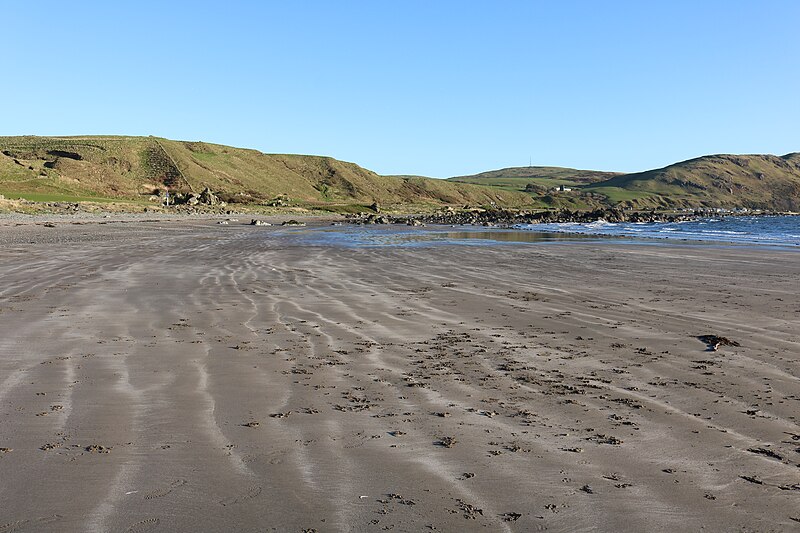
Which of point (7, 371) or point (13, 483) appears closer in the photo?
point (13, 483)

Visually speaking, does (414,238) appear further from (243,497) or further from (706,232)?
(243,497)

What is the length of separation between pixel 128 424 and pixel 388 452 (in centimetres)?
216

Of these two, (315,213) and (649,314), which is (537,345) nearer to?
(649,314)

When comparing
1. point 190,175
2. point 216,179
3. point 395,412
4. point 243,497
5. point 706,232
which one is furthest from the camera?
point 216,179

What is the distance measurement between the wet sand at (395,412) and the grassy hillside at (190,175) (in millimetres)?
65050

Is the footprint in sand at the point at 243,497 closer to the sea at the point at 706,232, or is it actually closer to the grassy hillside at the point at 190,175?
the sea at the point at 706,232

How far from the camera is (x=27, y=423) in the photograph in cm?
514

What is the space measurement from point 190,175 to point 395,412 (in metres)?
115

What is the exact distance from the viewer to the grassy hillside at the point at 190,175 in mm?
84062

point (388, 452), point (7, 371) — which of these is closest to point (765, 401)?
point (388, 452)

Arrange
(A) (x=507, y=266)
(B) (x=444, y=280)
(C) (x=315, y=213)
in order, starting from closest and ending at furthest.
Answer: (B) (x=444, y=280) < (A) (x=507, y=266) < (C) (x=315, y=213)

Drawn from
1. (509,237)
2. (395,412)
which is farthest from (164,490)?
(509,237)

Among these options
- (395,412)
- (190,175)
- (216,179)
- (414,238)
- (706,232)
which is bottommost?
(395,412)

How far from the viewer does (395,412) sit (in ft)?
18.4
